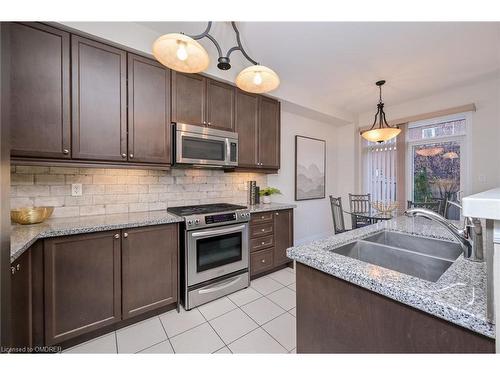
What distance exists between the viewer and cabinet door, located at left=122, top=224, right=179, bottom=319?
5.66 feet

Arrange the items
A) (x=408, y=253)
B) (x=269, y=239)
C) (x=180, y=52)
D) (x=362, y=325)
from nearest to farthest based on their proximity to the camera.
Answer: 1. (x=362, y=325)
2. (x=408, y=253)
3. (x=180, y=52)
4. (x=269, y=239)

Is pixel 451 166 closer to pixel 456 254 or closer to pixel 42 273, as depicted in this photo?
pixel 456 254

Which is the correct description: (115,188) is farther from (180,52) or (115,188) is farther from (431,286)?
(431,286)

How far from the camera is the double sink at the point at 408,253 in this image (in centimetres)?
107

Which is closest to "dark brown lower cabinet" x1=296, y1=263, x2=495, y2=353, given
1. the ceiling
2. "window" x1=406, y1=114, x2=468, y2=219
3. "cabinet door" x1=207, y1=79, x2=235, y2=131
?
"cabinet door" x1=207, y1=79, x2=235, y2=131

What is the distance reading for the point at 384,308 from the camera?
0.69 metres

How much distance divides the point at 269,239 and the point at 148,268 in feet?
4.70

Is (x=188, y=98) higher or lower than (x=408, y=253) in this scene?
higher

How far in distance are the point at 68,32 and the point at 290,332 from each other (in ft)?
9.87

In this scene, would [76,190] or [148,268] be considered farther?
[76,190]

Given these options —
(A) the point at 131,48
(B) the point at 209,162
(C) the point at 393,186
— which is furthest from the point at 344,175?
(A) the point at 131,48

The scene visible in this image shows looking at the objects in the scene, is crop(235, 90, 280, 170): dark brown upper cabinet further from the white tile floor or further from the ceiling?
the white tile floor

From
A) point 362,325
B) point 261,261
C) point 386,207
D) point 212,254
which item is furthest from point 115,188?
point 386,207

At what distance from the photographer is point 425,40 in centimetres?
218
